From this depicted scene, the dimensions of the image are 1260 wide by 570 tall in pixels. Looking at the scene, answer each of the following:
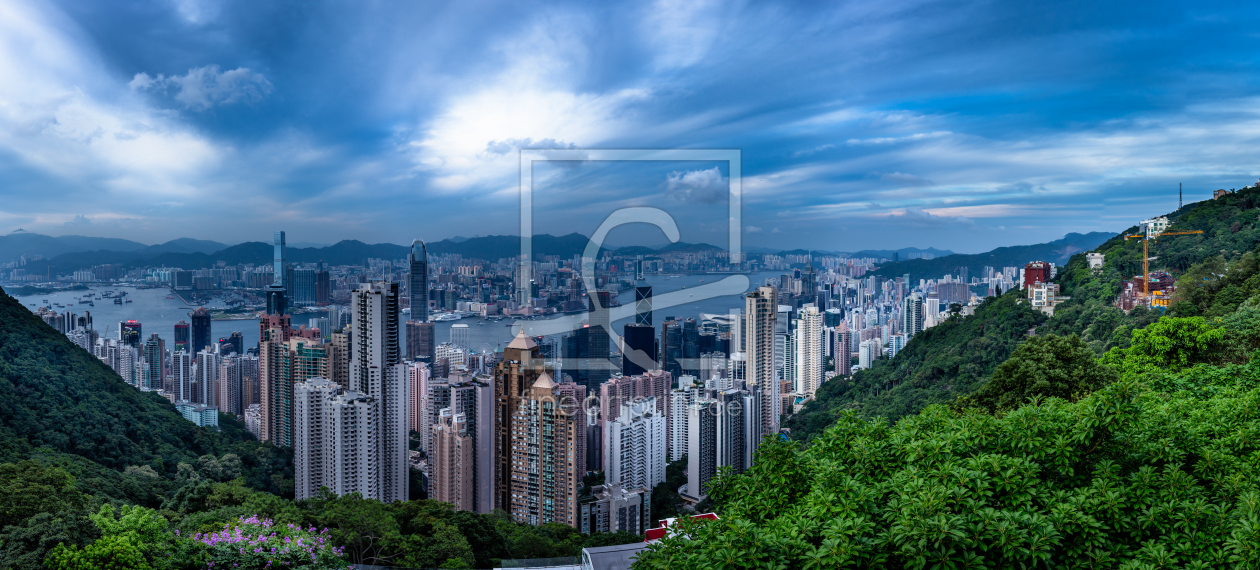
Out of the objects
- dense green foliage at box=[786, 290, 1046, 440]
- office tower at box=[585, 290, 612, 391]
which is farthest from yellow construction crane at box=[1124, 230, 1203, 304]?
office tower at box=[585, 290, 612, 391]

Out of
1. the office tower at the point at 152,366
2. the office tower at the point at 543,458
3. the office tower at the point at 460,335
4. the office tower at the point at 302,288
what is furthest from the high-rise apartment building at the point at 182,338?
the office tower at the point at 543,458

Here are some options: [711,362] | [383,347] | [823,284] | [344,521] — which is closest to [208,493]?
[344,521]

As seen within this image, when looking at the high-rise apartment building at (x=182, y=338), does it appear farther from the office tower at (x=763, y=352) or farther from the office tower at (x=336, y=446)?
the office tower at (x=763, y=352)

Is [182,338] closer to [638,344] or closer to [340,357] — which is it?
[340,357]

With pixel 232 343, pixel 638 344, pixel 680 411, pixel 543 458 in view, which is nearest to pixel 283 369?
pixel 232 343

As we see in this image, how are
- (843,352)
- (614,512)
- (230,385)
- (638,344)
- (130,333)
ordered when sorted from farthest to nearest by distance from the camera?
(843,352), (230,385), (130,333), (614,512), (638,344)

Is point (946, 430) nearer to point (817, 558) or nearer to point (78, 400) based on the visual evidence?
point (817, 558)

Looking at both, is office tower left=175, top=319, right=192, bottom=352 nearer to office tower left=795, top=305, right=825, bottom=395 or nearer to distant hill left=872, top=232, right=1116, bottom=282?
office tower left=795, top=305, right=825, bottom=395
